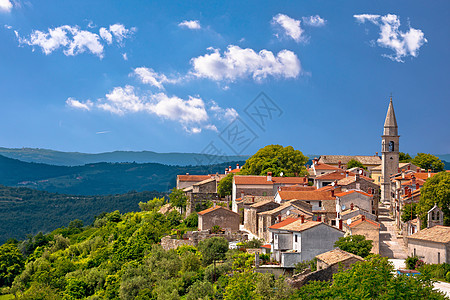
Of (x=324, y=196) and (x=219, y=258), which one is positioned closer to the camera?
(x=219, y=258)

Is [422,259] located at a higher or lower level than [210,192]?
lower

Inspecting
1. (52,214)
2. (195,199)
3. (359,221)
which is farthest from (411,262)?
(52,214)

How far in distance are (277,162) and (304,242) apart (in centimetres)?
3013

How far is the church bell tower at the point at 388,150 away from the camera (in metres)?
56.3

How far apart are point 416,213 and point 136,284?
2346cm

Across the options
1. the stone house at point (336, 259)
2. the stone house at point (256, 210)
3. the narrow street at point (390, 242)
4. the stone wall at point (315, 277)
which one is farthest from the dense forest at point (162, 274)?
the narrow street at point (390, 242)

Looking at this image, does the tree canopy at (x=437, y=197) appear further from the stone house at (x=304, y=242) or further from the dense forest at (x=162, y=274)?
the dense forest at (x=162, y=274)

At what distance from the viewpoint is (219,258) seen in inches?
1555

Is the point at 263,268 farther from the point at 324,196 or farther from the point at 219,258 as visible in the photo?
the point at 324,196

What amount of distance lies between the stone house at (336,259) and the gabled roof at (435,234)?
6.43 metres

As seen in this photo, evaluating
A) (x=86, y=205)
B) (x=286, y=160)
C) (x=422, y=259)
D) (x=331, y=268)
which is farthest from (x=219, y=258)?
(x=86, y=205)

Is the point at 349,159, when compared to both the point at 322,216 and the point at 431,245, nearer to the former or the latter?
the point at 322,216

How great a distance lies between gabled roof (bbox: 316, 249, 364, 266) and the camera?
97.9 ft

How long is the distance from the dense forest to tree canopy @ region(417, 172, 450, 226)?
478 inches
